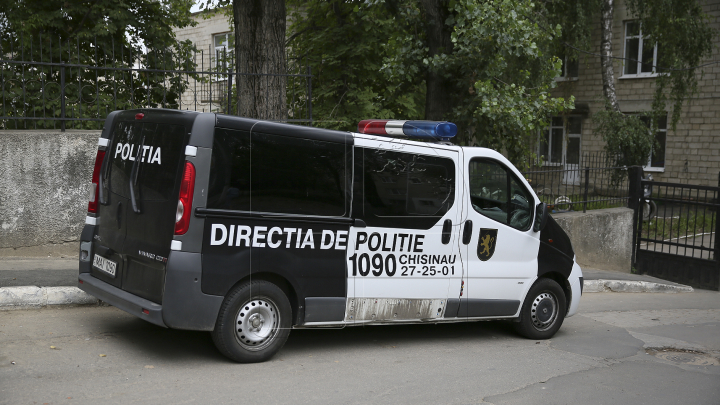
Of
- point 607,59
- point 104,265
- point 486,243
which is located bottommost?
point 104,265

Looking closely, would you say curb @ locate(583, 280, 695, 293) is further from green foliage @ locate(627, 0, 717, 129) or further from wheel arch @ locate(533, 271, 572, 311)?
green foliage @ locate(627, 0, 717, 129)

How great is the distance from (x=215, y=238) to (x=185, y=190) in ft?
1.35

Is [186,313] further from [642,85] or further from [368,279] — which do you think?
[642,85]

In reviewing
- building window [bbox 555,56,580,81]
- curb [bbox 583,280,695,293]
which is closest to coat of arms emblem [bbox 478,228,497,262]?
curb [bbox 583,280,695,293]

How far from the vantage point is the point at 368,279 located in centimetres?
557

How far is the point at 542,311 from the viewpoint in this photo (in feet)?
22.3

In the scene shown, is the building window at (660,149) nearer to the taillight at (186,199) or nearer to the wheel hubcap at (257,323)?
the wheel hubcap at (257,323)

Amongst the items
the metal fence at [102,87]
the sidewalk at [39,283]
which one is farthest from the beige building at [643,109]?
the sidewalk at [39,283]

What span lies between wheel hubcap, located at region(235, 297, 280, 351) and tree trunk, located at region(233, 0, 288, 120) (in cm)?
421

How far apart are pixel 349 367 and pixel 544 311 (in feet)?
8.31

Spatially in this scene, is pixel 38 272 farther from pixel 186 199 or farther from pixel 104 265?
pixel 186 199

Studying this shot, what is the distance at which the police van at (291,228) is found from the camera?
474cm

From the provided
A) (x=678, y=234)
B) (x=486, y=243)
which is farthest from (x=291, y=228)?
(x=678, y=234)

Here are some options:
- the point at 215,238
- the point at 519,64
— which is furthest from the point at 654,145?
the point at 215,238
